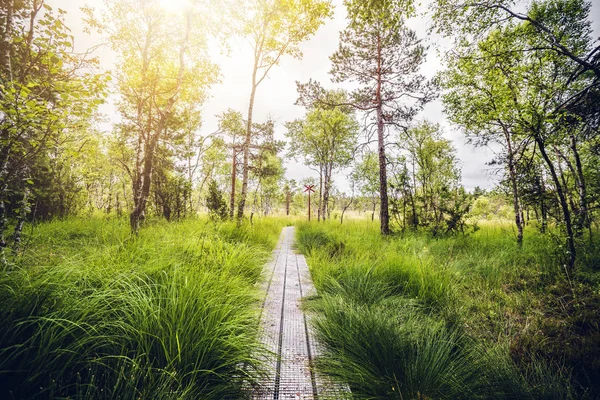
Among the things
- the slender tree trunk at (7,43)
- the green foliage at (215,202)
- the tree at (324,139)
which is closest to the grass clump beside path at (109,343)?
the slender tree trunk at (7,43)

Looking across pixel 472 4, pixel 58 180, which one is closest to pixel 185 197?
pixel 58 180

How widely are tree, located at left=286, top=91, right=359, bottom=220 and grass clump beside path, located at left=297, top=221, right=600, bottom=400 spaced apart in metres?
13.4

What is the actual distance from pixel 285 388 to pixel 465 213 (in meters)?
10.5

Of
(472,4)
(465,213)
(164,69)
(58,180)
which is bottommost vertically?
(465,213)

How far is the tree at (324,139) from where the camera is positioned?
17.1 metres

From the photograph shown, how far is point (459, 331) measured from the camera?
2.33 m

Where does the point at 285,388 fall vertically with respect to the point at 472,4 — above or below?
below

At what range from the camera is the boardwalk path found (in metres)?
1.59

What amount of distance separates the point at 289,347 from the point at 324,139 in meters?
18.2

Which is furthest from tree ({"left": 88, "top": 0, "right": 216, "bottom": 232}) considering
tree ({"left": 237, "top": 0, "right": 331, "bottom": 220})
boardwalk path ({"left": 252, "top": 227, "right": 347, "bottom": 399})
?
boardwalk path ({"left": 252, "top": 227, "right": 347, "bottom": 399})

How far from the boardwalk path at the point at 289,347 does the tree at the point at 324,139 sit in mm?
13732

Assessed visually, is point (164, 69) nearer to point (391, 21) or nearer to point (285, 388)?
point (391, 21)

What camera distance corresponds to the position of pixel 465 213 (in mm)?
9094

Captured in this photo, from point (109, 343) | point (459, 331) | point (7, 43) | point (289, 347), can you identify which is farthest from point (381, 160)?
point (7, 43)
